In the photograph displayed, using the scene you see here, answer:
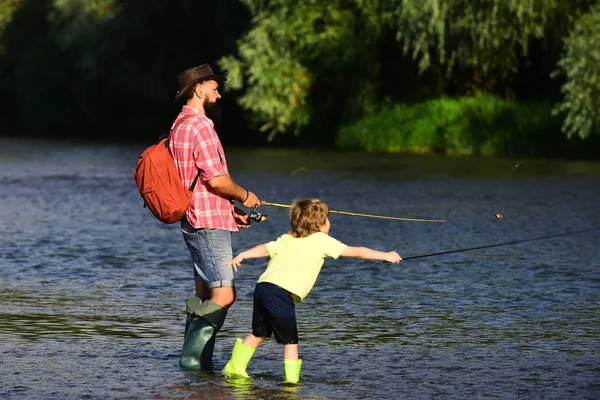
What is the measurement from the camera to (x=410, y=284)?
12.1m

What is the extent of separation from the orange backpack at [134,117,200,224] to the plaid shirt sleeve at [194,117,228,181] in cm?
12

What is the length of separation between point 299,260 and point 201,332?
75 centimetres

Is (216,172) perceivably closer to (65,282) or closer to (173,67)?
(65,282)

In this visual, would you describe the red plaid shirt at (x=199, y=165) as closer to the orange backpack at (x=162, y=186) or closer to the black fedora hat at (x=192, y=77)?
the orange backpack at (x=162, y=186)

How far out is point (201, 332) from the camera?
8.00 m

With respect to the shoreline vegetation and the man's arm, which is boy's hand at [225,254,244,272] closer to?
the man's arm

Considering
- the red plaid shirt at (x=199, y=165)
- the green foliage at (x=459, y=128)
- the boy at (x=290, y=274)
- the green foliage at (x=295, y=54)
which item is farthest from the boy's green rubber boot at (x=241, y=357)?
the green foliage at (x=295, y=54)

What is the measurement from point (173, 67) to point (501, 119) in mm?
18115

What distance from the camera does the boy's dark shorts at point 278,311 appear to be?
24.9 feet

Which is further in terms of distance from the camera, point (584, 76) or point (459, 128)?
point (459, 128)

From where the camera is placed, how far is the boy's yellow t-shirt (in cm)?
764

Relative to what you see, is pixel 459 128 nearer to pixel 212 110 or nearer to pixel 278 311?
pixel 212 110

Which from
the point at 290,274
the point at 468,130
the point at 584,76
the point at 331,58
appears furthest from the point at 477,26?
the point at 290,274

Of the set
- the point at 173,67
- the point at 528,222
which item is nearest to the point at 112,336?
the point at 528,222
